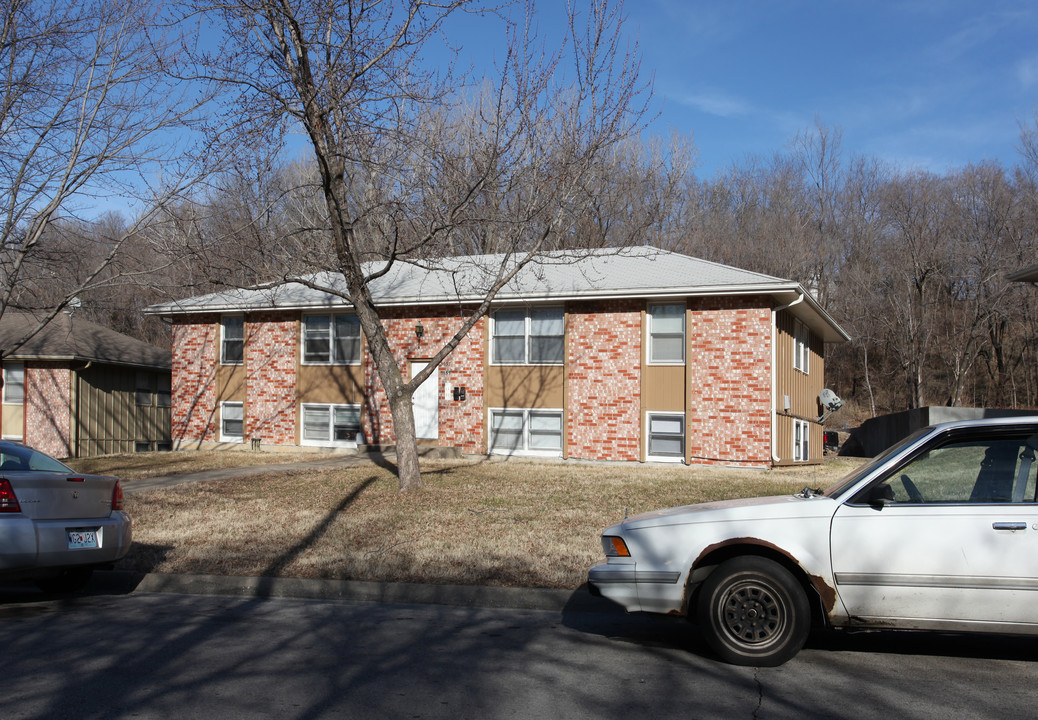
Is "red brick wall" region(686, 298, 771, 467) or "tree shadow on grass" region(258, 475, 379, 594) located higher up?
"red brick wall" region(686, 298, 771, 467)

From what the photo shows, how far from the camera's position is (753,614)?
5.66 m

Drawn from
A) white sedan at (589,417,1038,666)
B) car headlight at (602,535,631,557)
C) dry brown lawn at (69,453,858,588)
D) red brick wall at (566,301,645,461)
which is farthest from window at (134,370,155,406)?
white sedan at (589,417,1038,666)

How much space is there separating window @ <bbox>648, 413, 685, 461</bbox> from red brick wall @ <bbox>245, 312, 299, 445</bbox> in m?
9.40

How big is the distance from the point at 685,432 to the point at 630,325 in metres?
2.65

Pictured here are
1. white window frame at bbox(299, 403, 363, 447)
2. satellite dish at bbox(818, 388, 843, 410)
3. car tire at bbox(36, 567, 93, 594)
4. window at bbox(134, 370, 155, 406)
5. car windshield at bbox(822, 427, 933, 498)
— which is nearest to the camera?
car windshield at bbox(822, 427, 933, 498)

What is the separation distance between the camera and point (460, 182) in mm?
12484

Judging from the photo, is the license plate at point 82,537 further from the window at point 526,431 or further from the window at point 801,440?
the window at point 801,440

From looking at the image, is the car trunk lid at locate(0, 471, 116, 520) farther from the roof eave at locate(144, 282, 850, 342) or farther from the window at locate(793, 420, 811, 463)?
the window at locate(793, 420, 811, 463)

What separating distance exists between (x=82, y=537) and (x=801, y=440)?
62.0 feet

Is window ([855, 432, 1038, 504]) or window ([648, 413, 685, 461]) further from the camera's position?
window ([648, 413, 685, 461])

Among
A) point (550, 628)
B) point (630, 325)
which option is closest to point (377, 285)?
point (630, 325)

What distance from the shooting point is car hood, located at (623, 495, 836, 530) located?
18.6 feet

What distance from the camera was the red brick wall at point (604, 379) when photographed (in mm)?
19688

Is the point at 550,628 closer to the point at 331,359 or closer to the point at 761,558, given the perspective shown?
the point at 761,558
